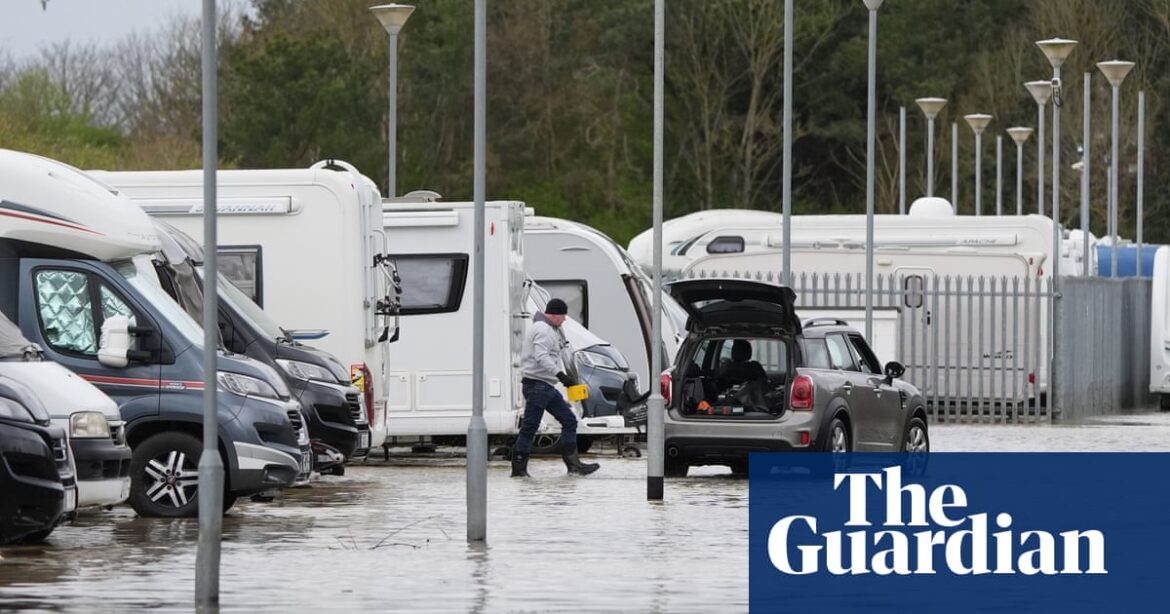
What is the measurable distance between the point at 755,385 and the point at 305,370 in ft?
14.3

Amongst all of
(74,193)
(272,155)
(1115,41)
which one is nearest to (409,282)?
(74,193)

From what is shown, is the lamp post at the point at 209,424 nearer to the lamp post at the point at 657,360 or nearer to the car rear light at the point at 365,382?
the lamp post at the point at 657,360

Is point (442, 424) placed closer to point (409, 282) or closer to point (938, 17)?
point (409, 282)

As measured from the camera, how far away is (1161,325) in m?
42.1

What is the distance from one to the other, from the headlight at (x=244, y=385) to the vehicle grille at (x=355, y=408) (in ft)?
9.02

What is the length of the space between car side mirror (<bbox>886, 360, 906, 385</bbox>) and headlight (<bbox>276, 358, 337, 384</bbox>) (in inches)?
220

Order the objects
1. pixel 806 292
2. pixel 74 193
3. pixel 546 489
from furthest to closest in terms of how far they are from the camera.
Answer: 1. pixel 806 292
2. pixel 546 489
3. pixel 74 193

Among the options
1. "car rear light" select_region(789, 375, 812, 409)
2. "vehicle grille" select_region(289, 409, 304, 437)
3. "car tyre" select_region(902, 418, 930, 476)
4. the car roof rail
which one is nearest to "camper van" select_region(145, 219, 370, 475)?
"vehicle grille" select_region(289, 409, 304, 437)

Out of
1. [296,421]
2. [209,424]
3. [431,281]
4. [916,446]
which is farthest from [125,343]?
[916,446]

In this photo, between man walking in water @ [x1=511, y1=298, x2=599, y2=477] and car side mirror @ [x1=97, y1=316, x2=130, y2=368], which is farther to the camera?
man walking in water @ [x1=511, y1=298, x2=599, y2=477]

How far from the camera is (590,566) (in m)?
15.2

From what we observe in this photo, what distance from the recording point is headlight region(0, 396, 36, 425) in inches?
606

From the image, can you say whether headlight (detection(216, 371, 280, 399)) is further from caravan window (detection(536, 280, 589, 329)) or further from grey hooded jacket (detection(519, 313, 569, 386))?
caravan window (detection(536, 280, 589, 329))

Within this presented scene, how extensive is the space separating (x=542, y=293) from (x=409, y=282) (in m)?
2.40
